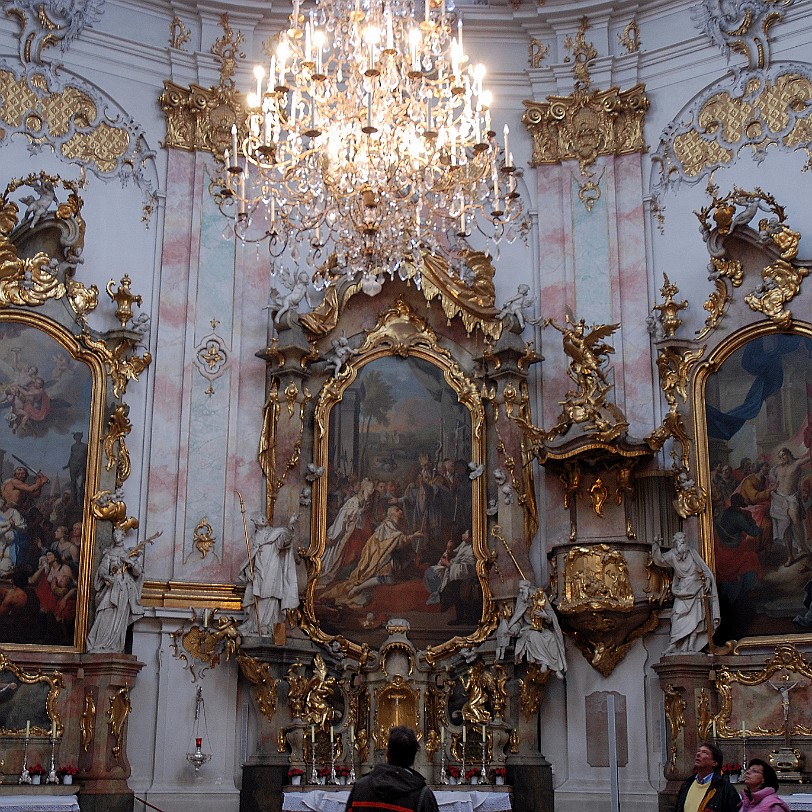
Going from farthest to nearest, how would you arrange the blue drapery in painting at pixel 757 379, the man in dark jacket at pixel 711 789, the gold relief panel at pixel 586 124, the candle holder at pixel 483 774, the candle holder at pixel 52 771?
1. the gold relief panel at pixel 586 124
2. the blue drapery in painting at pixel 757 379
3. the candle holder at pixel 483 774
4. the candle holder at pixel 52 771
5. the man in dark jacket at pixel 711 789

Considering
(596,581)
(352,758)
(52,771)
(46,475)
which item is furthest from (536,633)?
(46,475)

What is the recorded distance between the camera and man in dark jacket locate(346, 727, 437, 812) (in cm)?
576

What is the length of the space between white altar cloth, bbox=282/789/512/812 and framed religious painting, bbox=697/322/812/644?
300cm

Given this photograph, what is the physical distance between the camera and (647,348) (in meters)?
14.8

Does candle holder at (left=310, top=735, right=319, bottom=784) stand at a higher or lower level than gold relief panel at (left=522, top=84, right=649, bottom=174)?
lower

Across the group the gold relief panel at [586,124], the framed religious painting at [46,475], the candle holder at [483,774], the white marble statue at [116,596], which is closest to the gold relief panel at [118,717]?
the white marble statue at [116,596]

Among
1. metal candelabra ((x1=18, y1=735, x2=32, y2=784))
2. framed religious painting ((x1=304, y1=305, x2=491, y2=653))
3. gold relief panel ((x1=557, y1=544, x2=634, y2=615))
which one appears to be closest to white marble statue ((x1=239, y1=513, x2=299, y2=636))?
framed religious painting ((x1=304, y1=305, x2=491, y2=653))

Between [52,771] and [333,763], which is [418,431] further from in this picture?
[52,771]

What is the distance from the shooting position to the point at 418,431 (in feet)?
48.9

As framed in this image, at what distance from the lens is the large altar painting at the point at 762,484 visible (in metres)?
13.2

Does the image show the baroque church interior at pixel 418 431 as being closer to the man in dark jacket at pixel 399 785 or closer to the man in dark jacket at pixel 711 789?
the man in dark jacket at pixel 711 789

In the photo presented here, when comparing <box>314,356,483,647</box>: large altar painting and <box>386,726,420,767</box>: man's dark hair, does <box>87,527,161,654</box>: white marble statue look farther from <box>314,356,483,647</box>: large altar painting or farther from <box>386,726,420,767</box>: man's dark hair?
<box>386,726,420,767</box>: man's dark hair

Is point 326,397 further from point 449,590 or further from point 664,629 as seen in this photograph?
point 664,629

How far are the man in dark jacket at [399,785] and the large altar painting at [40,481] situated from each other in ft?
27.2
